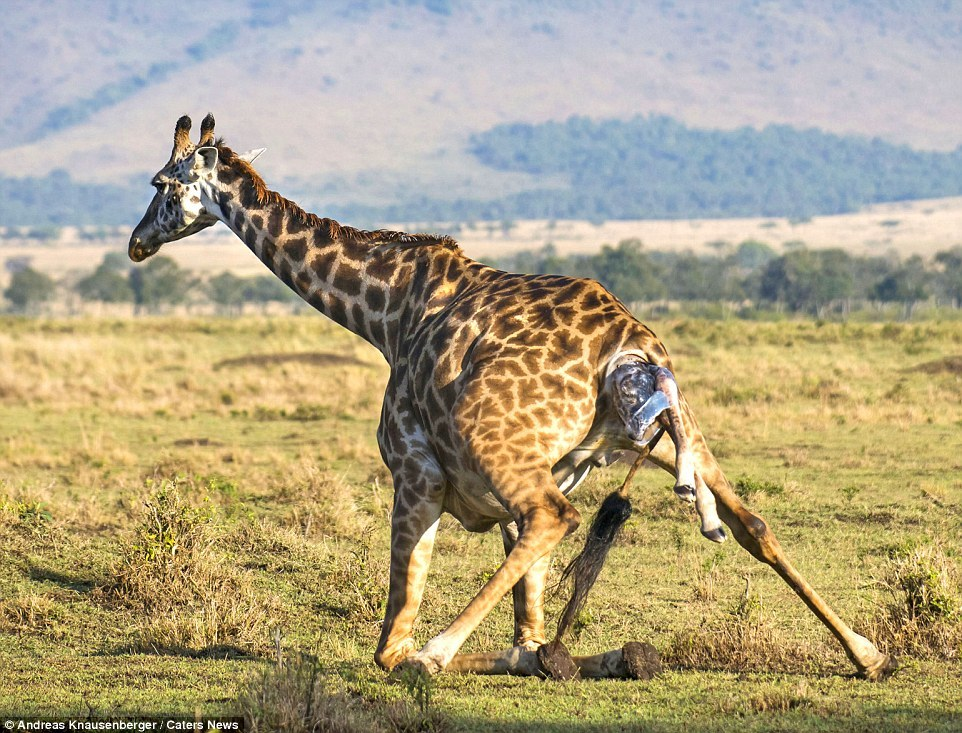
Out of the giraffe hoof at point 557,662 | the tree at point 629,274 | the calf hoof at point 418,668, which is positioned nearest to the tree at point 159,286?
Answer: the tree at point 629,274

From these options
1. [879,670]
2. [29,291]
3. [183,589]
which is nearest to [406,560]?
[183,589]

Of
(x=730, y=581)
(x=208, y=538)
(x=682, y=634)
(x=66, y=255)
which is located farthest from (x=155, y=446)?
(x=66, y=255)

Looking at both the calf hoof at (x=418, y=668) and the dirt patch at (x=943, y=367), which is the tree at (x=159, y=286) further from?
the calf hoof at (x=418, y=668)

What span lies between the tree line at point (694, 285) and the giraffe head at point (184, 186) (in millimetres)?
57713

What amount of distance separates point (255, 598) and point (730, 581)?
3465 mm

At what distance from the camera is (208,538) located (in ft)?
32.1

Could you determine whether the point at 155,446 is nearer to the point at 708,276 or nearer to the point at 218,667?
the point at 218,667

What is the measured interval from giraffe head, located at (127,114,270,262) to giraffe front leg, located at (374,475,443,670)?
268 centimetres

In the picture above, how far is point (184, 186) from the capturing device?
8.94 meters

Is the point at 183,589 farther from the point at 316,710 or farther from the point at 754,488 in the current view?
the point at 754,488

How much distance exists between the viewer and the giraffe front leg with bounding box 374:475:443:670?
7.36 metres

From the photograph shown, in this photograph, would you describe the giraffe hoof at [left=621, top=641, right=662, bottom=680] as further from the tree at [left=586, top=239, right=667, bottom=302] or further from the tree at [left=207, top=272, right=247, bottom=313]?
the tree at [left=207, top=272, right=247, bottom=313]

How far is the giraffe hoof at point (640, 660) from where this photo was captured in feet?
23.4

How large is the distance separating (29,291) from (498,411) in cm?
9215
